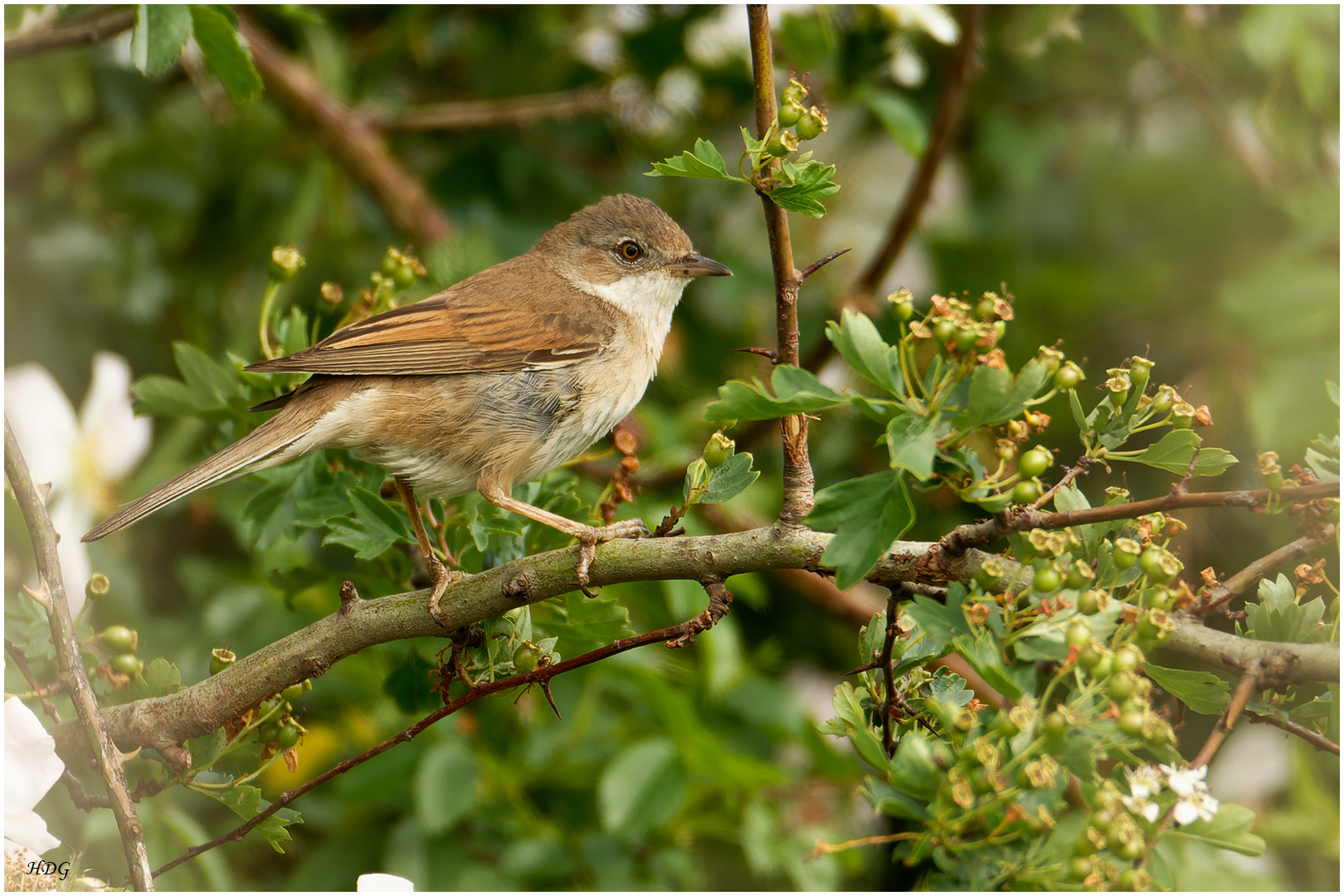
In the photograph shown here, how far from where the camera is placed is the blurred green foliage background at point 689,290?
358 cm

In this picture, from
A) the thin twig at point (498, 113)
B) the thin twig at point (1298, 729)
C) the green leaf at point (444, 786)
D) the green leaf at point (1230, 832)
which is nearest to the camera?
the green leaf at point (1230, 832)

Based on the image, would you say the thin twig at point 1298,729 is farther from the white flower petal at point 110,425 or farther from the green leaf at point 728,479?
the white flower petal at point 110,425

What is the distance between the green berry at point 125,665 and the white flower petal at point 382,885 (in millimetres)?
705

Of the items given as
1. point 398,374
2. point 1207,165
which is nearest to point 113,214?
point 398,374

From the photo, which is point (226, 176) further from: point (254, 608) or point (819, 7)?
point (819, 7)

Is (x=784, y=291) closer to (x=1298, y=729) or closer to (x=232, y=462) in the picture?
(x=1298, y=729)

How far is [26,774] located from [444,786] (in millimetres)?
1500

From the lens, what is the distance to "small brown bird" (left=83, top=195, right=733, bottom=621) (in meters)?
2.80

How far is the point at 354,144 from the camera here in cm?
425

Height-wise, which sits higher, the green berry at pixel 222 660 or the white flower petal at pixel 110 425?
the white flower petal at pixel 110 425

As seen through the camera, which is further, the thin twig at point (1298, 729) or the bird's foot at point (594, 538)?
the bird's foot at point (594, 538)

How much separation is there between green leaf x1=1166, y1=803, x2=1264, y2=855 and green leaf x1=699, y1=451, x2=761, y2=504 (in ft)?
2.99

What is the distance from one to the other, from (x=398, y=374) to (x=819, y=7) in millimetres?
2111

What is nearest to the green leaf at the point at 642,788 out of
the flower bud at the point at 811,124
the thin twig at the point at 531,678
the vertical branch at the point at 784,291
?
the thin twig at the point at 531,678
